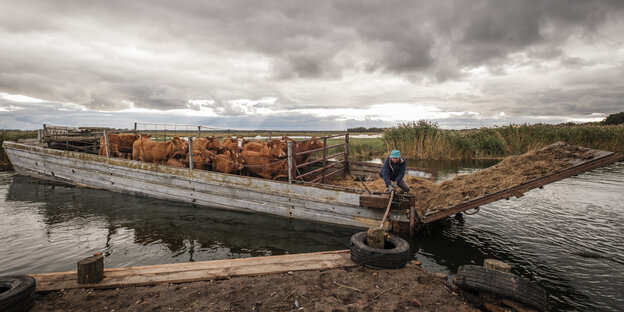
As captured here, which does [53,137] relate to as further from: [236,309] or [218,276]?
[236,309]

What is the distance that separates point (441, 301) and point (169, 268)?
454cm

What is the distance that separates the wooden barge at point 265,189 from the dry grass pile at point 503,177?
0.76 feet

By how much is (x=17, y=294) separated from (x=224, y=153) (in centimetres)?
673

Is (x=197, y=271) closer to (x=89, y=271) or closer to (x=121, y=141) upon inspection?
(x=89, y=271)

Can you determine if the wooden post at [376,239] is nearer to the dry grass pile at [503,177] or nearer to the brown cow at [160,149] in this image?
the dry grass pile at [503,177]

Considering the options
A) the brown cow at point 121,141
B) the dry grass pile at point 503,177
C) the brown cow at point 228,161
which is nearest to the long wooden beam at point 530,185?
the dry grass pile at point 503,177

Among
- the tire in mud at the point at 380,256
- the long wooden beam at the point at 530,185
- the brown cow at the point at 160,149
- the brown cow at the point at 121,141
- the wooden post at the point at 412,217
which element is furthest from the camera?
the brown cow at the point at 121,141

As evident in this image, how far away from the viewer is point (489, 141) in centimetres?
2216

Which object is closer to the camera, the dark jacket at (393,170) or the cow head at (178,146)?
the dark jacket at (393,170)

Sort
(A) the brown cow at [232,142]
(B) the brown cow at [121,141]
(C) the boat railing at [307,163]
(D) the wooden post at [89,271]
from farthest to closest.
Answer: (B) the brown cow at [121,141] → (A) the brown cow at [232,142] → (C) the boat railing at [307,163] → (D) the wooden post at [89,271]

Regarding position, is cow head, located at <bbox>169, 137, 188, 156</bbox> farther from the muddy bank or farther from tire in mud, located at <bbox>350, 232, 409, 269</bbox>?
tire in mud, located at <bbox>350, 232, 409, 269</bbox>

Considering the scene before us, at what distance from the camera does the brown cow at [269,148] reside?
9.20 meters

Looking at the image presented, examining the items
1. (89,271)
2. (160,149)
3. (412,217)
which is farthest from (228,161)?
(412,217)

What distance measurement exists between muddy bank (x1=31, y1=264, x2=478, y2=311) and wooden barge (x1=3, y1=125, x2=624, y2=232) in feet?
8.68
